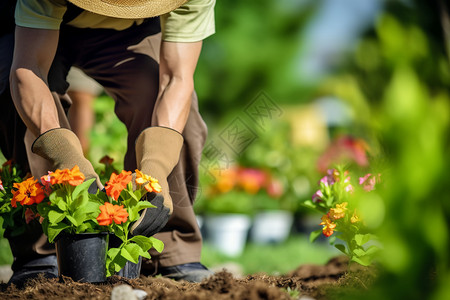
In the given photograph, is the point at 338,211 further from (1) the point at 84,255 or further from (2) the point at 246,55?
(2) the point at 246,55

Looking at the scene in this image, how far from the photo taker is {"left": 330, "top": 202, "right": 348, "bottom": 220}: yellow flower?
2053 millimetres

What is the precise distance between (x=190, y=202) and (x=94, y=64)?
0.80 meters

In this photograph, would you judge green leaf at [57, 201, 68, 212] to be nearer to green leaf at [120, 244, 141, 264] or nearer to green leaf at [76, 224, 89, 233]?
green leaf at [76, 224, 89, 233]

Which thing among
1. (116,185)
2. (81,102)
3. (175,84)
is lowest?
(81,102)

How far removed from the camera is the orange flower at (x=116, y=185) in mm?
1793

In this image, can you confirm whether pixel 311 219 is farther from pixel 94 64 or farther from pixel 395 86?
pixel 395 86

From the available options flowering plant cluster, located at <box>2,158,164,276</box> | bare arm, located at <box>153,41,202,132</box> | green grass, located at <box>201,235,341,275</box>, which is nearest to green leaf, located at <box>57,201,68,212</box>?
flowering plant cluster, located at <box>2,158,164,276</box>

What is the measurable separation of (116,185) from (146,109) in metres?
0.74

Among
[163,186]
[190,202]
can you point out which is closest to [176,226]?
[190,202]

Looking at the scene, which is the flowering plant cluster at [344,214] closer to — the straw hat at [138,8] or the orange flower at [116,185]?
the orange flower at [116,185]

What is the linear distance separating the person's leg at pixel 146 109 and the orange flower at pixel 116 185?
67 cm

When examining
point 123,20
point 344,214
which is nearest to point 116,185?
point 344,214

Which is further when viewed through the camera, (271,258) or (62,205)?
(271,258)

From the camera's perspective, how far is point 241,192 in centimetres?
667
